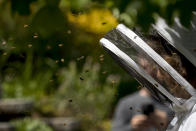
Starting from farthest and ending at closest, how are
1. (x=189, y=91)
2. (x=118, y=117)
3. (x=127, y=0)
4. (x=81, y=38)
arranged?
(x=81, y=38) → (x=118, y=117) → (x=127, y=0) → (x=189, y=91)

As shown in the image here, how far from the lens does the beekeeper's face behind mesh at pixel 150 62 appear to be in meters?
2.78

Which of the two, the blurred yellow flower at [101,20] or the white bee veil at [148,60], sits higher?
the white bee veil at [148,60]

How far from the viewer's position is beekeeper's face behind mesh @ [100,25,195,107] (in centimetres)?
278

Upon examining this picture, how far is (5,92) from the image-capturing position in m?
10.6

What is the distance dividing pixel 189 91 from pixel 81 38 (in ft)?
22.9

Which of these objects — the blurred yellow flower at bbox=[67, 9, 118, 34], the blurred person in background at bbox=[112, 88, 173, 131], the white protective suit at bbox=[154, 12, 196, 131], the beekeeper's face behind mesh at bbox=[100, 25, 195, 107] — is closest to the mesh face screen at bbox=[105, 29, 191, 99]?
the beekeeper's face behind mesh at bbox=[100, 25, 195, 107]

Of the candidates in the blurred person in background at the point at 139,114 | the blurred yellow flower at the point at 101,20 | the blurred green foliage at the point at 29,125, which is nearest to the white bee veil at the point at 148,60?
the blurred yellow flower at the point at 101,20

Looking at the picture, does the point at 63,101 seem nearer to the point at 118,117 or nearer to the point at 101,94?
the point at 101,94

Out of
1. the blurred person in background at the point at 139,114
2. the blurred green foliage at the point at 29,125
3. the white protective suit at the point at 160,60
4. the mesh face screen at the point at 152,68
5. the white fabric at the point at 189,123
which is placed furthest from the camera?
the blurred green foliage at the point at 29,125

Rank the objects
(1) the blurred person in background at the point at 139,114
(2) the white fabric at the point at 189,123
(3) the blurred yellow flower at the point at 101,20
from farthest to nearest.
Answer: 1. (1) the blurred person in background at the point at 139,114
2. (3) the blurred yellow flower at the point at 101,20
3. (2) the white fabric at the point at 189,123

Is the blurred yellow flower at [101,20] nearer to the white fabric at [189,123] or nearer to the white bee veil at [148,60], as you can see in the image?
the white bee veil at [148,60]

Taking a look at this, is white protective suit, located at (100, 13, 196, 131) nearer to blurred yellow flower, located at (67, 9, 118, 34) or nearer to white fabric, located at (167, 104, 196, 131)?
white fabric, located at (167, 104, 196, 131)

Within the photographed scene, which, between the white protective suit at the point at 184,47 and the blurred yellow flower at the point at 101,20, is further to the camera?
the blurred yellow flower at the point at 101,20

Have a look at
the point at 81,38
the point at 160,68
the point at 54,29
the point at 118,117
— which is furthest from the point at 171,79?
the point at 81,38
